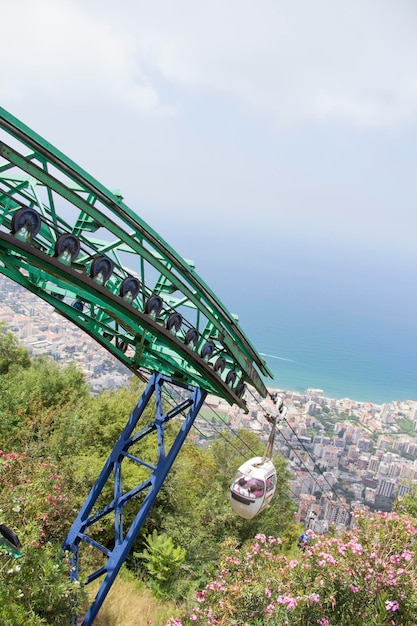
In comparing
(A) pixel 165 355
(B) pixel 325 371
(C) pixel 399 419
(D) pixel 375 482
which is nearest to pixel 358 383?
(B) pixel 325 371

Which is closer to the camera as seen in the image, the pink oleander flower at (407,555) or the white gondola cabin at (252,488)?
the pink oleander flower at (407,555)

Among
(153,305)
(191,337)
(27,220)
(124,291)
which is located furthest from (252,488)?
(27,220)

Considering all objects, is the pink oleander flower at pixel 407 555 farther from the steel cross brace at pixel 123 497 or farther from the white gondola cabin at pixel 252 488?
the steel cross brace at pixel 123 497

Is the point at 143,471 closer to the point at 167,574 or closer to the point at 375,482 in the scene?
the point at 167,574

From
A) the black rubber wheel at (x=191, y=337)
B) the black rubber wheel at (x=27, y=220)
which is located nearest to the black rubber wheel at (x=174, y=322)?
the black rubber wheel at (x=191, y=337)

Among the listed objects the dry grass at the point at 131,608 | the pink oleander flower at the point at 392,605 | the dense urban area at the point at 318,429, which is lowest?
the dry grass at the point at 131,608

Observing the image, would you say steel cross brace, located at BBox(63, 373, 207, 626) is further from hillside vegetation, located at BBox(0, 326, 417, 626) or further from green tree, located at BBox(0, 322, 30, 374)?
green tree, located at BBox(0, 322, 30, 374)
